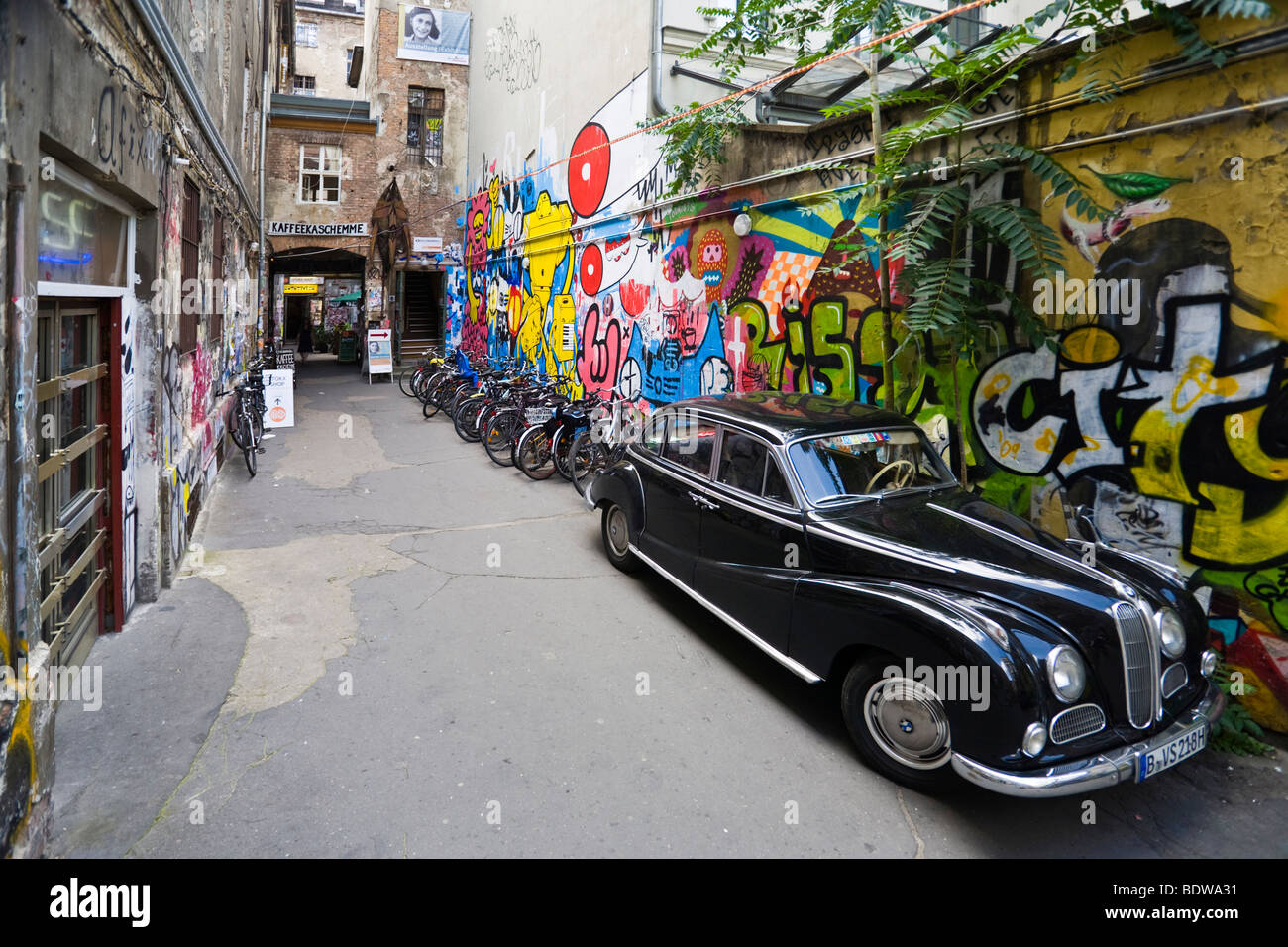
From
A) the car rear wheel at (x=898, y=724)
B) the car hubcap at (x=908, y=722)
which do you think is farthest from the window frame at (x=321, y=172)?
the car hubcap at (x=908, y=722)

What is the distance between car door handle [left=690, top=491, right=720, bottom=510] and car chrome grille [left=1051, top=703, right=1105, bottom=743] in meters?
2.46

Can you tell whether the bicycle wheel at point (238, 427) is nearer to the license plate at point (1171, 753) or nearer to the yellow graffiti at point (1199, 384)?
the yellow graffiti at point (1199, 384)

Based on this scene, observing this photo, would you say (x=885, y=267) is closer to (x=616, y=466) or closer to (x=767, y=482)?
(x=767, y=482)

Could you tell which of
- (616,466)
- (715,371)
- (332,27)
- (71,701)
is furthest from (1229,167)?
(332,27)

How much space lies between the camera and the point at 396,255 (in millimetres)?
22703

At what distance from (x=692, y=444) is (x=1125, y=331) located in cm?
282

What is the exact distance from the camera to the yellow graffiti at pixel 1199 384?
4465mm

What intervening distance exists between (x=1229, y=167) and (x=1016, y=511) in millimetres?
2343

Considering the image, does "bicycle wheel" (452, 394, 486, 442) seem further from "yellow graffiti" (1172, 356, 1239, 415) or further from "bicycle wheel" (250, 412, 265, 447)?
"yellow graffiti" (1172, 356, 1239, 415)

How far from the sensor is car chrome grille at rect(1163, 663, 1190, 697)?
3605mm

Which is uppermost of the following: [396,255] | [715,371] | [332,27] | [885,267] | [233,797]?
[332,27]

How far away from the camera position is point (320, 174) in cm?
2322

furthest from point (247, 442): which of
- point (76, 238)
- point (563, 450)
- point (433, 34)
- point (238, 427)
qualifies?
point (433, 34)

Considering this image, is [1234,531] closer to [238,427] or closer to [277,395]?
[238,427]
